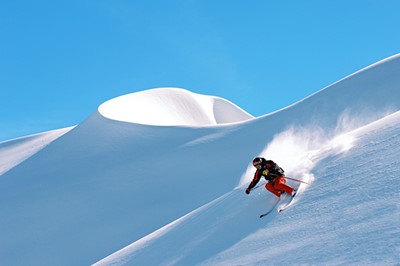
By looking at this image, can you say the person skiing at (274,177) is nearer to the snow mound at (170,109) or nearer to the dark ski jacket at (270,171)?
the dark ski jacket at (270,171)

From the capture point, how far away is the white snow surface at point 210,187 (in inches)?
282

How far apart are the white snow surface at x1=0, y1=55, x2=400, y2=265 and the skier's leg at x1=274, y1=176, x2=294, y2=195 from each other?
0.63 feet

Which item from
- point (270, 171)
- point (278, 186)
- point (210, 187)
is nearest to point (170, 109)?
point (210, 187)

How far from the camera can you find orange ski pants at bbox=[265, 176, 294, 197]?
29.6 ft

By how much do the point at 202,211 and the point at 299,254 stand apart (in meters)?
4.57

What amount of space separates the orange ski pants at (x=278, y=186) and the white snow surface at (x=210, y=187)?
0.62 feet

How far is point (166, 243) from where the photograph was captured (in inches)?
400

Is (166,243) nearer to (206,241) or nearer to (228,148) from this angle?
(206,241)

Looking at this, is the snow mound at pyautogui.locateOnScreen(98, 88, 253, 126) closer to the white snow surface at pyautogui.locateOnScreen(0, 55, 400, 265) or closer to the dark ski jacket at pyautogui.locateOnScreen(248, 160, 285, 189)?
the white snow surface at pyautogui.locateOnScreen(0, 55, 400, 265)

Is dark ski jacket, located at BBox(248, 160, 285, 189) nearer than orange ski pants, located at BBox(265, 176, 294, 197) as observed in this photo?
No

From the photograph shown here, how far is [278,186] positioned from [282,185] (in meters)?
0.08

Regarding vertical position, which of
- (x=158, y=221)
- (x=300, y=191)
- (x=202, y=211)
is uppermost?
(x=158, y=221)

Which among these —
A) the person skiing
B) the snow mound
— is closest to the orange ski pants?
the person skiing

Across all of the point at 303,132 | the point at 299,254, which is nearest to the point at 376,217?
the point at 299,254
